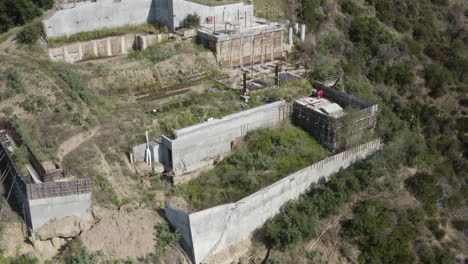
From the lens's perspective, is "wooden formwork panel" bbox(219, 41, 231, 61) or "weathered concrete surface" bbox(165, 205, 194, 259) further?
"wooden formwork panel" bbox(219, 41, 231, 61)

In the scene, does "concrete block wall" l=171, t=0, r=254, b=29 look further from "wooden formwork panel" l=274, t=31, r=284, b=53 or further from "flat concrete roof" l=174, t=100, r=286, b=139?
"flat concrete roof" l=174, t=100, r=286, b=139

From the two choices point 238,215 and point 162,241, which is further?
point 238,215

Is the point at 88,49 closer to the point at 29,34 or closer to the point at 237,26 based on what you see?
the point at 29,34

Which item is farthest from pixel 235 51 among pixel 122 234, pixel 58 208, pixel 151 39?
pixel 58 208

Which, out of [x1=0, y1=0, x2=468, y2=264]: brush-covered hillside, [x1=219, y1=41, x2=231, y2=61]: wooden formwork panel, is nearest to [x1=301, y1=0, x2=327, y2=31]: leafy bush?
[x1=0, y1=0, x2=468, y2=264]: brush-covered hillside

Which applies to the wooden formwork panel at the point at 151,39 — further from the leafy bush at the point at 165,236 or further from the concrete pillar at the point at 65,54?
the leafy bush at the point at 165,236

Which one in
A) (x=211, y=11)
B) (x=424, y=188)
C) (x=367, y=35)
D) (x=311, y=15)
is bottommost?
(x=424, y=188)

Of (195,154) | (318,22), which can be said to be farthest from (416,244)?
(318,22)
